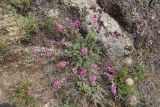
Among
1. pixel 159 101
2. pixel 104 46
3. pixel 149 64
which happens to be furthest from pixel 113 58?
pixel 159 101

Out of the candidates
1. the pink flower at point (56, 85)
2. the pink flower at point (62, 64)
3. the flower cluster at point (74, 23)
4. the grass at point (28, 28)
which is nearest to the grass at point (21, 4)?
the grass at point (28, 28)

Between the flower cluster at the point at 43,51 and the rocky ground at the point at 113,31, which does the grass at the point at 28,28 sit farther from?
the flower cluster at the point at 43,51

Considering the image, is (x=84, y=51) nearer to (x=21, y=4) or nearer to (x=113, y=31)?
(x=113, y=31)

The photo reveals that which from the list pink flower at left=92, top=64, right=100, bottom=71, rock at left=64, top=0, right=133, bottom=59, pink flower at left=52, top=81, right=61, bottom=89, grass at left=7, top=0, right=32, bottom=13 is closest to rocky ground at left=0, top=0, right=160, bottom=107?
rock at left=64, top=0, right=133, bottom=59

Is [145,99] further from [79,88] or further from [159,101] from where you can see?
[79,88]

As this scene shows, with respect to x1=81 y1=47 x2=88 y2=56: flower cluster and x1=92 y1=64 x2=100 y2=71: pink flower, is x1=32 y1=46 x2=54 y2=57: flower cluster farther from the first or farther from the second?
x1=92 y1=64 x2=100 y2=71: pink flower

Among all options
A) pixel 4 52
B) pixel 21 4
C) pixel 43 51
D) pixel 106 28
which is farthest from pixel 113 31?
pixel 4 52
